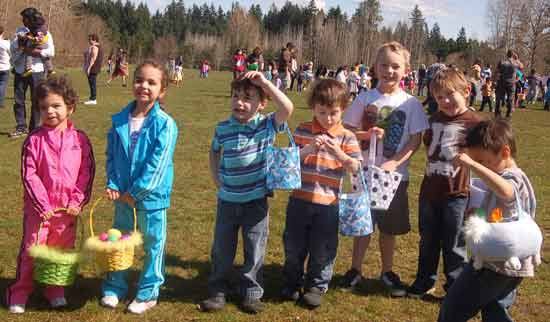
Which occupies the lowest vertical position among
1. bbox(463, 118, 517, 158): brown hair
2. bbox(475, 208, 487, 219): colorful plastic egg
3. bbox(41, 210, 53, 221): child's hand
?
bbox(41, 210, 53, 221): child's hand

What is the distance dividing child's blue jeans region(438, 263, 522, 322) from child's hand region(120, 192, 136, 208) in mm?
1994

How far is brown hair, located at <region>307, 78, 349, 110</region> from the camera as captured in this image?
136 inches

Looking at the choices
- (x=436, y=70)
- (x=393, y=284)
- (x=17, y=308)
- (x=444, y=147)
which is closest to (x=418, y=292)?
(x=393, y=284)

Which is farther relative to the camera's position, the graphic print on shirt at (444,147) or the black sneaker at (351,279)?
the black sneaker at (351,279)

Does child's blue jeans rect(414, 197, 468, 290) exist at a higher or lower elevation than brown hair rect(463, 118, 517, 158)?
lower

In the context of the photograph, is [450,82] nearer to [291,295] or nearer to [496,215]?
[496,215]

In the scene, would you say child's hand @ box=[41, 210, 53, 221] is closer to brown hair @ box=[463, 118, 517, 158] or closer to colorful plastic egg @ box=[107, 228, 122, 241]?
colorful plastic egg @ box=[107, 228, 122, 241]

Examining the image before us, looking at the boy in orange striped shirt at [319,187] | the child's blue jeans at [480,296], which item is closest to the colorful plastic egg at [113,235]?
the boy in orange striped shirt at [319,187]

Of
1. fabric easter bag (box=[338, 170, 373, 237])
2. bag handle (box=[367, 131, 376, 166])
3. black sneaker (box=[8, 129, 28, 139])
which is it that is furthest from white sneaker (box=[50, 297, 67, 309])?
black sneaker (box=[8, 129, 28, 139])

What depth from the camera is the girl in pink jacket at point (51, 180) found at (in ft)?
11.0

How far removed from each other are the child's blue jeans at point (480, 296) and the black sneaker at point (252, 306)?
1.24 m

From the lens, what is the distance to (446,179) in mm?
3664

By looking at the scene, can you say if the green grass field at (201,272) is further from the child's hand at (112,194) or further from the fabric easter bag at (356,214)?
the child's hand at (112,194)

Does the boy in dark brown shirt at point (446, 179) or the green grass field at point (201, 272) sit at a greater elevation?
the boy in dark brown shirt at point (446, 179)
